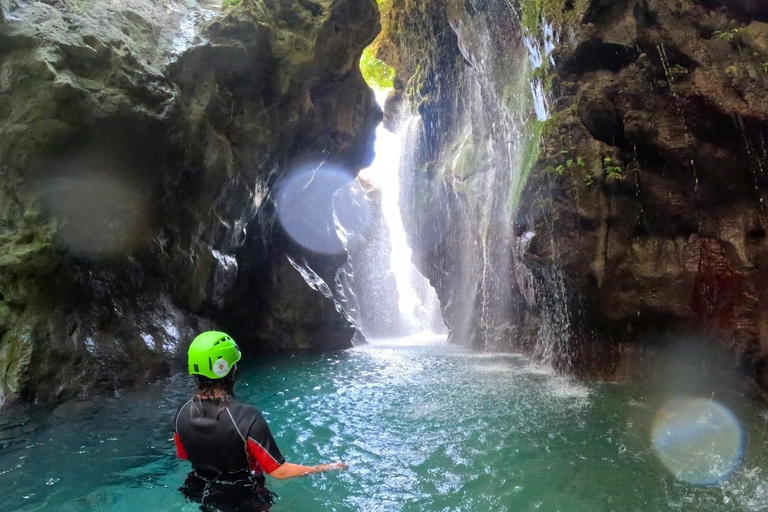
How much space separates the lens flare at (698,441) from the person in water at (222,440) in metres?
4.35

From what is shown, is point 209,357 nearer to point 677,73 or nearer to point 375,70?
point 677,73

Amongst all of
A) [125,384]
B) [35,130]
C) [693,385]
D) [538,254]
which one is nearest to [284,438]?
[125,384]

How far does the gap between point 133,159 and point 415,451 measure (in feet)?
27.9

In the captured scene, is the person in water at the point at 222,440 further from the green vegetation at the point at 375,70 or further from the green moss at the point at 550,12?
the green vegetation at the point at 375,70

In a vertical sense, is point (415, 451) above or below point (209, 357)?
below

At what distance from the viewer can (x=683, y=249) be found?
366 inches

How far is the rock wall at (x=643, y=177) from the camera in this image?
8.48 meters

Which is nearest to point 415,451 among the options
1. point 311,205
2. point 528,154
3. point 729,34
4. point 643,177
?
point 643,177

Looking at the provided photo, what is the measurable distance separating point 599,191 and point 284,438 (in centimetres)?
762

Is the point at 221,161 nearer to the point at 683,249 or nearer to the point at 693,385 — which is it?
the point at 683,249

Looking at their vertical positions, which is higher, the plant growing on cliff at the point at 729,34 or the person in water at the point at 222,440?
the plant growing on cliff at the point at 729,34

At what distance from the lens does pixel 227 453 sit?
10.3 ft

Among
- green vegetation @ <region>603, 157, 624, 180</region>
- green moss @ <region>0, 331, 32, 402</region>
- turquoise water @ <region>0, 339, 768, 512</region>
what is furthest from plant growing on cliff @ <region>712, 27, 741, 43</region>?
green moss @ <region>0, 331, 32, 402</region>

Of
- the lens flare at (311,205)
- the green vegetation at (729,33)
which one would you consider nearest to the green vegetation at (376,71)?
the lens flare at (311,205)
